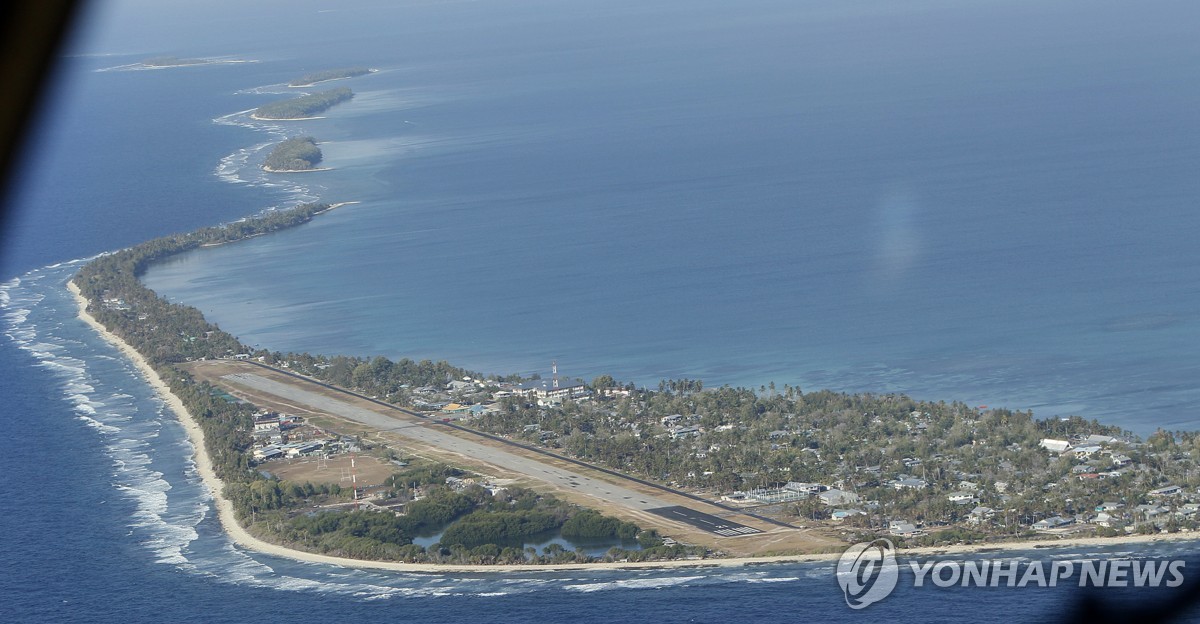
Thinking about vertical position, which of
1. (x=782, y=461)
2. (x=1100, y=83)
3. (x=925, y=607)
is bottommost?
(x=925, y=607)

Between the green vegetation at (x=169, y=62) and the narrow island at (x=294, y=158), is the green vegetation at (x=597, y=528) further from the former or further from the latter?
the green vegetation at (x=169, y=62)

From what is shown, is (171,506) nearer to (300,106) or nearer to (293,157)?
(293,157)

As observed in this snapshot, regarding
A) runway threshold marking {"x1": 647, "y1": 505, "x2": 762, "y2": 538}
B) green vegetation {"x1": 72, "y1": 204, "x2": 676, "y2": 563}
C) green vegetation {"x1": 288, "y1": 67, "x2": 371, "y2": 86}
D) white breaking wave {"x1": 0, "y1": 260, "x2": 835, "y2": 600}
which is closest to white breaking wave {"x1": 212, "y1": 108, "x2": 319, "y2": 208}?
green vegetation {"x1": 288, "y1": 67, "x2": 371, "y2": 86}

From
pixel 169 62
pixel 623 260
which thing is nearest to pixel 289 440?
pixel 623 260

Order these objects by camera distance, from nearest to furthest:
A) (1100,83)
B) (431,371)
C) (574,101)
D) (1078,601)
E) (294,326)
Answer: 1. (1078,601)
2. (431,371)
3. (294,326)
4. (1100,83)
5. (574,101)

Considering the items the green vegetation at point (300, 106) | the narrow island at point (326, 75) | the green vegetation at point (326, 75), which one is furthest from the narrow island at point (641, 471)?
the green vegetation at point (326, 75)

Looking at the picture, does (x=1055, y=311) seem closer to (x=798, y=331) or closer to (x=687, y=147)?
(x=798, y=331)

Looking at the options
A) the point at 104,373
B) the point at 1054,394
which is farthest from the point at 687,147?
the point at 1054,394
